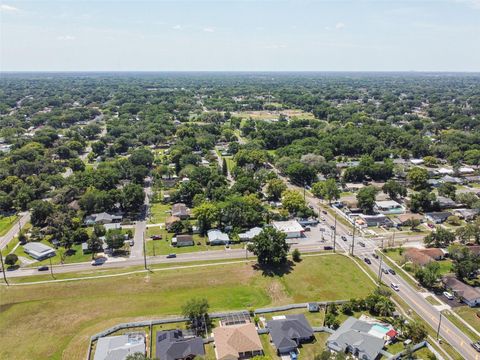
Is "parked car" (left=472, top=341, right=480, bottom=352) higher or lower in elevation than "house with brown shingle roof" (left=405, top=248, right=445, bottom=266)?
lower

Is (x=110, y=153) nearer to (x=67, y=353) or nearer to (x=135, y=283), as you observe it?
(x=135, y=283)

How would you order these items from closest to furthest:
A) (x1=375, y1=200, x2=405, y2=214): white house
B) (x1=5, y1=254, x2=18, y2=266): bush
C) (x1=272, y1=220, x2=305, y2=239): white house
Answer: (x1=5, y1=254, x2=18, y2=266): bush
(x1=272, y1=220, x2=305, y2=239): white house
(x1=375, y1=200, x2=405, y2=214): white house

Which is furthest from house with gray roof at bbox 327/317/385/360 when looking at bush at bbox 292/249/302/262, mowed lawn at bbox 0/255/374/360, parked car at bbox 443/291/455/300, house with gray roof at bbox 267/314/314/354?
bush at bbox 292/249/302/262

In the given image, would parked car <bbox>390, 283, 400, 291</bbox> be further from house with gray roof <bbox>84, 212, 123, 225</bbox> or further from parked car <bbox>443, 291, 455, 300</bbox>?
house with gray roof <bbox>84, 212, 123, 225</bbox>

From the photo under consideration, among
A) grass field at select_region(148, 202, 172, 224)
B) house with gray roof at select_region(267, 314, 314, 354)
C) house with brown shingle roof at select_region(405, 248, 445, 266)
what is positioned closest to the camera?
house with gray roof at select_region(267, 314, 314, 354)

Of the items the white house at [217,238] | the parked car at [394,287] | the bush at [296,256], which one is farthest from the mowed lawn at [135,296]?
the white house at [217,238]

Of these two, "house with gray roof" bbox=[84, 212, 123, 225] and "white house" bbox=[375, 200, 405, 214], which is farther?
"white house" bbox=[375, 200, 405, 214]
